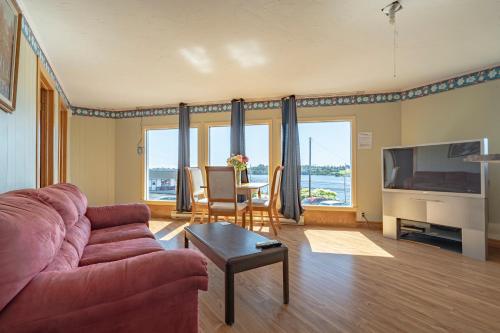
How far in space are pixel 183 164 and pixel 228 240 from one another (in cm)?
295

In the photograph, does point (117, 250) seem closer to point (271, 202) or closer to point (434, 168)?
point (271, 202)

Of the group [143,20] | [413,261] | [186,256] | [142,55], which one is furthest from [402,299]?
[142,55]

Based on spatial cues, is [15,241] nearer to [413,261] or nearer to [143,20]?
[143,20]

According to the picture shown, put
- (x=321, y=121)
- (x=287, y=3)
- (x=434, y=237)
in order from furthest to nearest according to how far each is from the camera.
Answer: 1. (x=321, y=121)
2. (x=434, y=237)
3. (x=287, y=3)

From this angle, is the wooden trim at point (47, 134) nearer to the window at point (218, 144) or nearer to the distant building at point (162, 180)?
the distant building at point (162, 180)

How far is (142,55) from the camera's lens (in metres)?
2.79

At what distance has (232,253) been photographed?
1.79 m

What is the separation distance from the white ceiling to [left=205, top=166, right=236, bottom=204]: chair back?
1.26m

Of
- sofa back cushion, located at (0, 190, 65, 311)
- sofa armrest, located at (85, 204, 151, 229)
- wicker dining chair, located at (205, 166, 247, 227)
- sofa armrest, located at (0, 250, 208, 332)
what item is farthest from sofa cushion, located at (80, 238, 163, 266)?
wicker dining chair, located at (205, 166, 247, 227)

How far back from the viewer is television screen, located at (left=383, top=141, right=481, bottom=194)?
2.84 m

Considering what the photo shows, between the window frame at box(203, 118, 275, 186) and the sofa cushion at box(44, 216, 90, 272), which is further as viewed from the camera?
the window frame at box(203, 118, 275, 186)

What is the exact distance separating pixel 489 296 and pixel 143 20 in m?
3.54

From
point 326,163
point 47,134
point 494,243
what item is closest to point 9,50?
point 47,134

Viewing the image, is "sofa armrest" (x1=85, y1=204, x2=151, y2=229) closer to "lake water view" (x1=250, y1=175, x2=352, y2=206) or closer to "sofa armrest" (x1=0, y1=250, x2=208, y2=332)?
"sofa armrest" (x1=0, y1=250, x2=208, y2=332)
